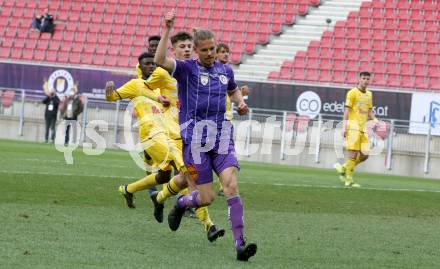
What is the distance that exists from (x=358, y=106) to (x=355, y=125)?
397 mm

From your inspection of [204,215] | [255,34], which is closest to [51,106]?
[255,34]

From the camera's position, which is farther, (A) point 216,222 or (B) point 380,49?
(B) point 380,49

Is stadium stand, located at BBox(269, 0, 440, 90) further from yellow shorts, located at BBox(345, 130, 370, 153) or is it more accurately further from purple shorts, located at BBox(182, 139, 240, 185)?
purple shorts, located at BBox(182, 139, 240, 185)

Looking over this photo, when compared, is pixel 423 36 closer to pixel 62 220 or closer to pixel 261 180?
pixel 261 180

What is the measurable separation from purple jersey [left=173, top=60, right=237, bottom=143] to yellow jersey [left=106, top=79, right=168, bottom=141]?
10.2 feet

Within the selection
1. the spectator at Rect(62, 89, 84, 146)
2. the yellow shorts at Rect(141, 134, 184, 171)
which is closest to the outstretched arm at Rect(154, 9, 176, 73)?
the yellow shorts at Rect(141, 134, 184, 171)

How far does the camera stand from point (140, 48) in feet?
120

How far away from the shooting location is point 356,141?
20.6 metres

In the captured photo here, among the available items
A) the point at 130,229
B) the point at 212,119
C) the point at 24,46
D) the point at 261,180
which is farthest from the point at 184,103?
the point at 24,46

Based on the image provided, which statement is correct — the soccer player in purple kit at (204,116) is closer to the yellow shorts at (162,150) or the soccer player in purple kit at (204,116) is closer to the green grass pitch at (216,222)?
the green grass pitch at (216,222)

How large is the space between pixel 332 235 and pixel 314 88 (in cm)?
1963

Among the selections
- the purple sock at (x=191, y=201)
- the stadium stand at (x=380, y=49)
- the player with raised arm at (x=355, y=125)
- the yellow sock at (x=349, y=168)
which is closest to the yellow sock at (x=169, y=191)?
the purple sock at (x=191, y=201)

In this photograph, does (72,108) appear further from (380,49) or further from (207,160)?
(207,160)

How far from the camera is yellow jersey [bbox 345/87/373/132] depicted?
2038 centimetres
